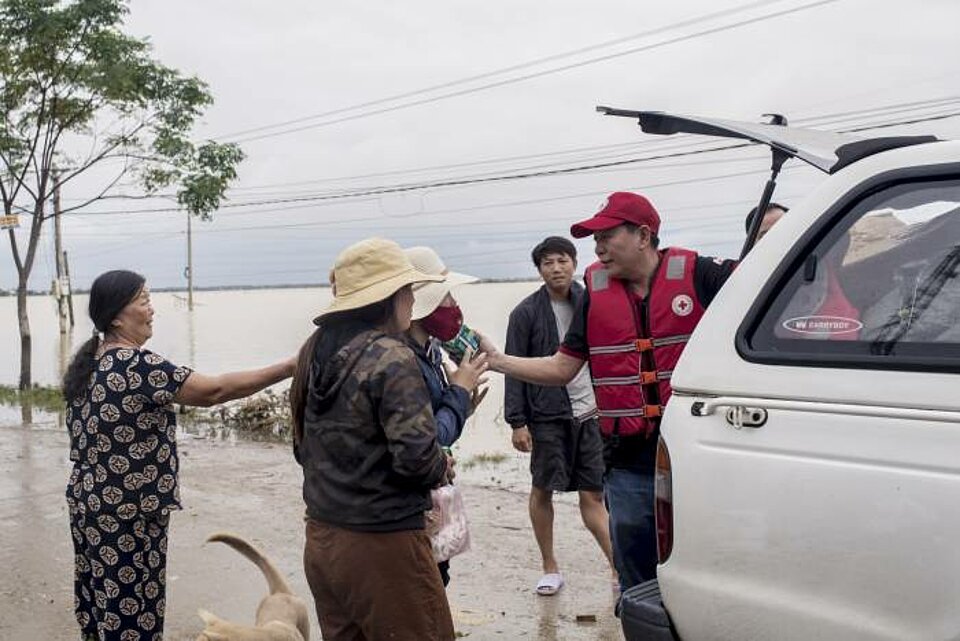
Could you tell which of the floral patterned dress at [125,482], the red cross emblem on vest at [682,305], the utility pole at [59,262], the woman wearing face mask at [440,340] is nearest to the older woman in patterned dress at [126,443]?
the floral patterned dress at [125,482]

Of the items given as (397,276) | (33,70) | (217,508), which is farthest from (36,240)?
(397,276)

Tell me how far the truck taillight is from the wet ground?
8.96 ft

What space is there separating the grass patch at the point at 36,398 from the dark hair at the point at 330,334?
1388 cm

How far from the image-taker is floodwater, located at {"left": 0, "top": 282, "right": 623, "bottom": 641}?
5.74m

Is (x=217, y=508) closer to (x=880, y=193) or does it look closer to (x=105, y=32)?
(x=880, y=193)

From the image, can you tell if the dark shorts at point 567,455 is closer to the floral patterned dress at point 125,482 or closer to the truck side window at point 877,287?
the floral patterned dress at point 125,482

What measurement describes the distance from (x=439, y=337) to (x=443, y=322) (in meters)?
0.08

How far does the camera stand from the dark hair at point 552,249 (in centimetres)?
597

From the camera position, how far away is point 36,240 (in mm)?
18203

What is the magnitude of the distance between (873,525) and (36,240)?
59.7ft

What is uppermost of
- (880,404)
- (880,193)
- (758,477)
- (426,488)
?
(880,193)

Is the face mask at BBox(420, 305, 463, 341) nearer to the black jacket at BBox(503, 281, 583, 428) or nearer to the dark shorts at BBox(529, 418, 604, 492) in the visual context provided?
the black jacket at BBox(503, 281, 583, 428)

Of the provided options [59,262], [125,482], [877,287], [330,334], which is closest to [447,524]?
[330,334]

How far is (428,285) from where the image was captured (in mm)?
4133
